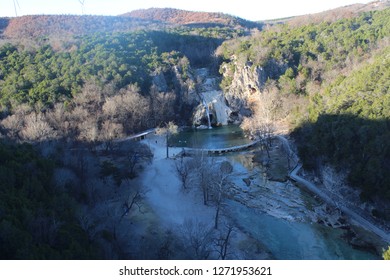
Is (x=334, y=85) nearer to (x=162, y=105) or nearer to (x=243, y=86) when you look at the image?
(x=243, y=86)

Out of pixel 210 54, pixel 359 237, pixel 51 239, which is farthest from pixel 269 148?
pixel 210 54

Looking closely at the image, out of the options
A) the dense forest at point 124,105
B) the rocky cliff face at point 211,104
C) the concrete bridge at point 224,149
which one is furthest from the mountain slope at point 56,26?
the concrete bridge at point 224,149

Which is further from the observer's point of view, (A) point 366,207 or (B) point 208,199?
(B) point 208,199

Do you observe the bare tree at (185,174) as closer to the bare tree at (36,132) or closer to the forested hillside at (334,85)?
the forested hillside at (334,85)

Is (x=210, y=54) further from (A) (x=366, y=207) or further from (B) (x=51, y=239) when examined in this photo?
(B) (x=51, y=239)

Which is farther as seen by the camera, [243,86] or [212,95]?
[212,95]

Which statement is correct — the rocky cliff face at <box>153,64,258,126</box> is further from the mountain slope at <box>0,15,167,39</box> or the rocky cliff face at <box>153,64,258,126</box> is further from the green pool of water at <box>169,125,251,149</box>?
the mountain slope at <box>0,15,167,39</box>

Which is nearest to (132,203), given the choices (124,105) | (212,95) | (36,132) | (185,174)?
(185,174)

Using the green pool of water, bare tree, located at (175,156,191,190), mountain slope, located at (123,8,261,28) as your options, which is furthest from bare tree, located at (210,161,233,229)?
mountain slope, located at (123,8,261,28)

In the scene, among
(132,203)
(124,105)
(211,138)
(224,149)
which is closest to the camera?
(132,203)
